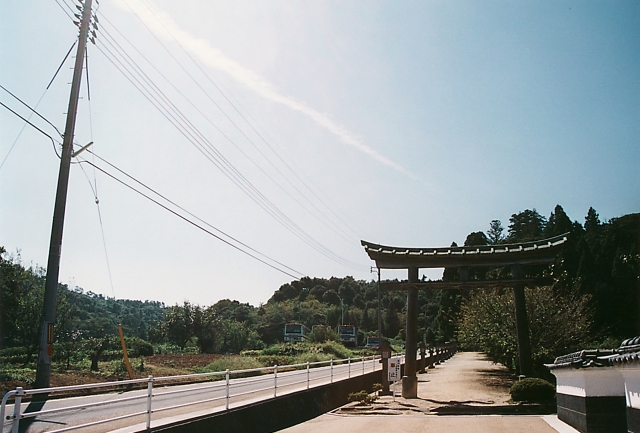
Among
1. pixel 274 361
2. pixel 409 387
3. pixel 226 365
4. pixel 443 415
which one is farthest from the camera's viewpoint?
pixel 274 361

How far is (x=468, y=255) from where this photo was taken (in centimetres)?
1984

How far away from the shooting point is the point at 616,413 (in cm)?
884

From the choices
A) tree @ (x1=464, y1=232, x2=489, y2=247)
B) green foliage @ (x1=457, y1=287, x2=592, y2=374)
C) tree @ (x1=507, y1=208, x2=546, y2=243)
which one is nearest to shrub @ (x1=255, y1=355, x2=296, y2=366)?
green foliage @ (x1=457, y1=287, x2=592, y2=374)

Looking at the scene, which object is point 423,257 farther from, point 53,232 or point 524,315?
point 53,232

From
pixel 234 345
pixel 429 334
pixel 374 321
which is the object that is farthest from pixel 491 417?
pixel 374 321

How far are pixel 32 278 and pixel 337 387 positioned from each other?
21.2 metres

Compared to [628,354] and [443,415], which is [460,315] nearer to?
[443,415]

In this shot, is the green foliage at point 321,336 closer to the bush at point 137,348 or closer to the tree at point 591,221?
the bush at point 137,348

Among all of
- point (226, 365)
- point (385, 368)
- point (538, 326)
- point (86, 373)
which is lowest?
point (226, 365)

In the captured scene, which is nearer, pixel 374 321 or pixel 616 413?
pixel 616 413

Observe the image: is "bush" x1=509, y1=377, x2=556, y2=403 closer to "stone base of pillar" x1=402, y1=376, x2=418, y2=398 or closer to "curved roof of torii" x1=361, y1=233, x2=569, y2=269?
"stone base of pillar" x1=402, y1=376, x2=418, y2=398

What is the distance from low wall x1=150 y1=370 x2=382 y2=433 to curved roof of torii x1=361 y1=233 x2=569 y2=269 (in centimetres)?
510

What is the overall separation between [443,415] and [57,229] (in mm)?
12195

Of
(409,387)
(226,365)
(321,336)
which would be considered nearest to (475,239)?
(321,336)
